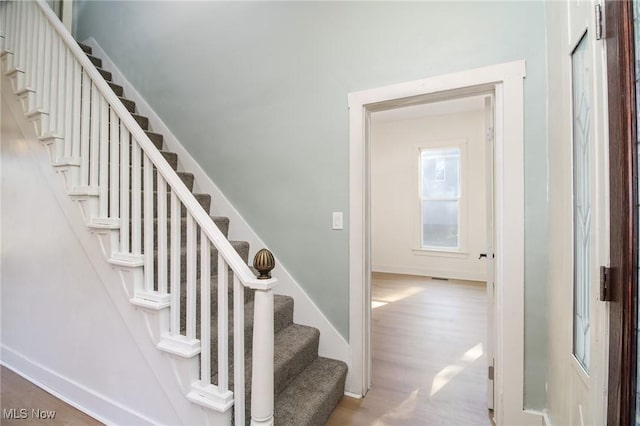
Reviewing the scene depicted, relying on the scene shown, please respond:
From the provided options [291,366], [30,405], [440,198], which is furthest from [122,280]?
[440,198]

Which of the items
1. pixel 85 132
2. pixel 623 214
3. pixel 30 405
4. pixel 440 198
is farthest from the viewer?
pixel 440 198

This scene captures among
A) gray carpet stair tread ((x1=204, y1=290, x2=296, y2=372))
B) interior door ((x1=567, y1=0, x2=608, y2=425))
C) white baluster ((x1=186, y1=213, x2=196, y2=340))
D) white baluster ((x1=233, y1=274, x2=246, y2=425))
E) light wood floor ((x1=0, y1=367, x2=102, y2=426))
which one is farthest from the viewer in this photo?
light wood floor ((x1=0, y1=367, x2=102, y2=426))

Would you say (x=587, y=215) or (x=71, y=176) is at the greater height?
(x=71, y=176)

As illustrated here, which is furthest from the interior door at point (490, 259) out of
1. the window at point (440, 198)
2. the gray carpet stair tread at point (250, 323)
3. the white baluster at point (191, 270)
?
the window at point (440, 198)

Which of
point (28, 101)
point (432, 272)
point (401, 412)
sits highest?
point (28, 101)

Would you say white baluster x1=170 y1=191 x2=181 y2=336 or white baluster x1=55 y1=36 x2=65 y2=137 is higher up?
white baluster x1=55 y1=36 x2=65 y2=137

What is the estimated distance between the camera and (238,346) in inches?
49.4

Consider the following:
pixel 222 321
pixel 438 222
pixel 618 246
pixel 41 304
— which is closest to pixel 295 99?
pixel 222 321

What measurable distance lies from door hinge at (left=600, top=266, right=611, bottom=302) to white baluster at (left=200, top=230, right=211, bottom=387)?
4.86 feet

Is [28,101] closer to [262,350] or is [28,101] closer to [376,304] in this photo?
[262,350]

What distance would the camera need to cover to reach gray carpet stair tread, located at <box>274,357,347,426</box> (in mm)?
1503

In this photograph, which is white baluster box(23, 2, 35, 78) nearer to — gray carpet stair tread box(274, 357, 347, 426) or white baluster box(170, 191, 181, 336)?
white baluster box(170, 191, 181, 336)

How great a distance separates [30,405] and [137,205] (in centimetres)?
162

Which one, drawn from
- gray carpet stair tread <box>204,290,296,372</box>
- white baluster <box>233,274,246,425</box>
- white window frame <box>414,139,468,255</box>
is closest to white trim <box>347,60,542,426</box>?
gray carpet stair tread <box>204,290,296,372</box>
